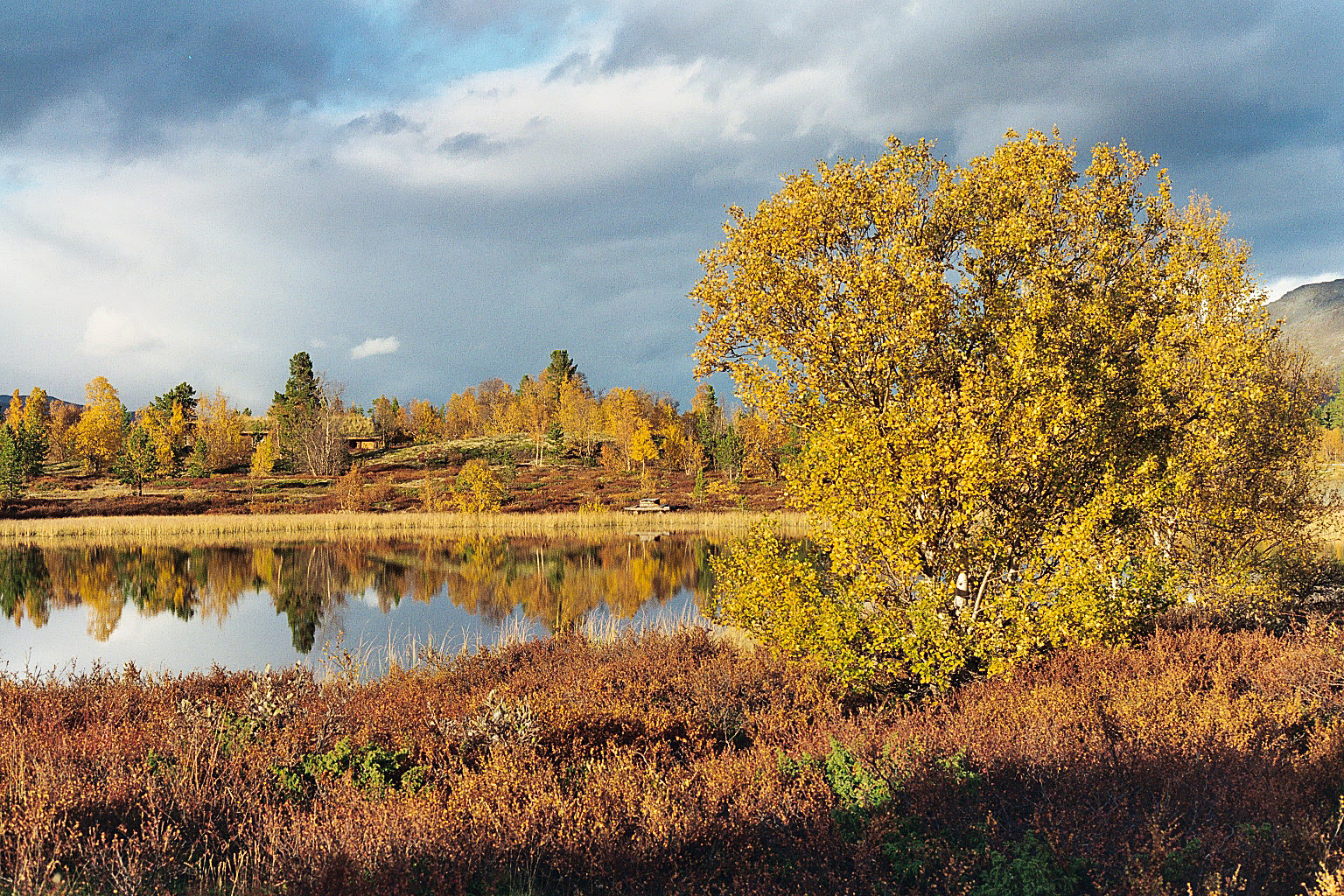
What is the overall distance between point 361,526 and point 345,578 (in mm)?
22229

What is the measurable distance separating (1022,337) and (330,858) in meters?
8.13

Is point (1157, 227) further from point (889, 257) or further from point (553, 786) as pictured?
point (553, 786)

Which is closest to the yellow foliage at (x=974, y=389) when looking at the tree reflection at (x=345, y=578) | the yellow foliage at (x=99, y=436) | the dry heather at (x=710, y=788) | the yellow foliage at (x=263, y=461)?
the dry heather at (x=710, y=788)

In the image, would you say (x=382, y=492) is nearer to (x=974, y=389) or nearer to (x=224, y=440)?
(x=224, y=440)

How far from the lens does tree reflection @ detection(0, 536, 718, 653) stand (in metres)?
25.5

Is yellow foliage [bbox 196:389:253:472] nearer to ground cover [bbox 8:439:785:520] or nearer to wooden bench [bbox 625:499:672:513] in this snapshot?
ground cover [bbox 8:439:785:520]

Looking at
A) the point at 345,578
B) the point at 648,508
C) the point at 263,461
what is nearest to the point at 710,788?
the point at 345,578

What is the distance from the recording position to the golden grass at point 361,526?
5016 cm

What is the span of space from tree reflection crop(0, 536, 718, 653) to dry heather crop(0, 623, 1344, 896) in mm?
11751

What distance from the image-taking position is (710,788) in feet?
18.8

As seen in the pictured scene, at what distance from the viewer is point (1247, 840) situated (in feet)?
15.1

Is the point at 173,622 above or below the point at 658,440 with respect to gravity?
below

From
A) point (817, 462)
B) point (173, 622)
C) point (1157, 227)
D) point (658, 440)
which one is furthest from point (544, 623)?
point (658, 440)

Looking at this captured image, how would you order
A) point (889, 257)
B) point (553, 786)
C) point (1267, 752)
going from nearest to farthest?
point (553, 786)
point (1267, 752)
point (889, 257)
